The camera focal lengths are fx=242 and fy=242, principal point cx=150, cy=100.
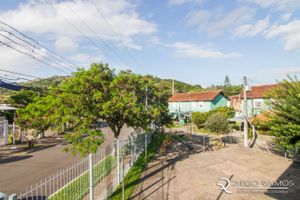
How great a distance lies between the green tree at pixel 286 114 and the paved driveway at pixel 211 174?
1.99m

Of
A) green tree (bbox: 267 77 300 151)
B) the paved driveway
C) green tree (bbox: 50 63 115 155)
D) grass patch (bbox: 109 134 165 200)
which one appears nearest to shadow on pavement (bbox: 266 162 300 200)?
the paved driveway

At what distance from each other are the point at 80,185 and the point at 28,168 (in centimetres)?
708

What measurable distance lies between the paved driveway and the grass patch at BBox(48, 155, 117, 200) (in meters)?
1.61

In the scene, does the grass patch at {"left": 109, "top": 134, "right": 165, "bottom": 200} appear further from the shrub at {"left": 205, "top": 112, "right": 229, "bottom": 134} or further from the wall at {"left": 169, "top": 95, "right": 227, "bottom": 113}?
the wall at {"left": 169, "top": 95, "right": 227, "bottom": 113}

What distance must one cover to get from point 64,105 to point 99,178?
13.2ft

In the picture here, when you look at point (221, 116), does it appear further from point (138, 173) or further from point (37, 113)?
point (37, 113)

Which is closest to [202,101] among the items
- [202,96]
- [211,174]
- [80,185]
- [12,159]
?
[202,96]

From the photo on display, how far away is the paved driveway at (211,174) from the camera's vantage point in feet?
32.1

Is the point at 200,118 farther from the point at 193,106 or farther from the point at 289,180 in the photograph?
the point at 289,180

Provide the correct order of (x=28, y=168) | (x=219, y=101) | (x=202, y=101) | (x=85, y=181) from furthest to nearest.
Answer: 1. (x=219, y=101)
2. (x=202, y=101)
3. (x=28, y=168)
4. (x=85, y=181)

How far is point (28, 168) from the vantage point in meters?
13.7

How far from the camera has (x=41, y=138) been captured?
2525 centimetres

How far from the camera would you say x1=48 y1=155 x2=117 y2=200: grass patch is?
25.7ft

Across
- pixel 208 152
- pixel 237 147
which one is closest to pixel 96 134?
pixel 208 152
